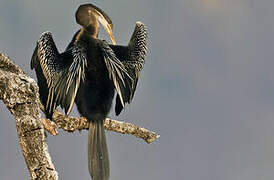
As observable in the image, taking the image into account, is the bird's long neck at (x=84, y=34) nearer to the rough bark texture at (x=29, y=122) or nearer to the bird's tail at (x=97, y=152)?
the bird's tail at (x=97, y=152)

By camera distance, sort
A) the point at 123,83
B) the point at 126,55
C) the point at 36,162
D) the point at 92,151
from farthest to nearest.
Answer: the point at 126,55 < the point at 123,83 < the point at 92,151 < the point at 36,162

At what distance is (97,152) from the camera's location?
5.76 metres

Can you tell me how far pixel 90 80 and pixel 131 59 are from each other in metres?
0.85

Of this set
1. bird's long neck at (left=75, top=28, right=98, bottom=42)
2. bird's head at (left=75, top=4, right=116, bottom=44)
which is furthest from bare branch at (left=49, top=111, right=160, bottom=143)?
bird's head at (left=75, top=4, right=116, bottom=44)

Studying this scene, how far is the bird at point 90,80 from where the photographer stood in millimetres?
5859

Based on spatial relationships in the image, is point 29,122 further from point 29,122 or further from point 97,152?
point 97,152

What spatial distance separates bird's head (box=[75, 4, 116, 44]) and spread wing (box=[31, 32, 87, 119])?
1.51 feet

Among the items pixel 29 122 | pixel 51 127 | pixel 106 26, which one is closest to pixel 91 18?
pixel 106 26

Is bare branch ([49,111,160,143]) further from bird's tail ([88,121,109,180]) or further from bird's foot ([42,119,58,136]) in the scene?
bird's foot ([42,119,58,136])

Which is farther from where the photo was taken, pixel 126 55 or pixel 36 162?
pixel 126 55

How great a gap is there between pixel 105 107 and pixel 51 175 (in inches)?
91.1

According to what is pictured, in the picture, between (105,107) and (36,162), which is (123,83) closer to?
(105,107)

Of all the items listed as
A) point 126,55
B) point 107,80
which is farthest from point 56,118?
point 126,55

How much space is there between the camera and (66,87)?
5.98 m
